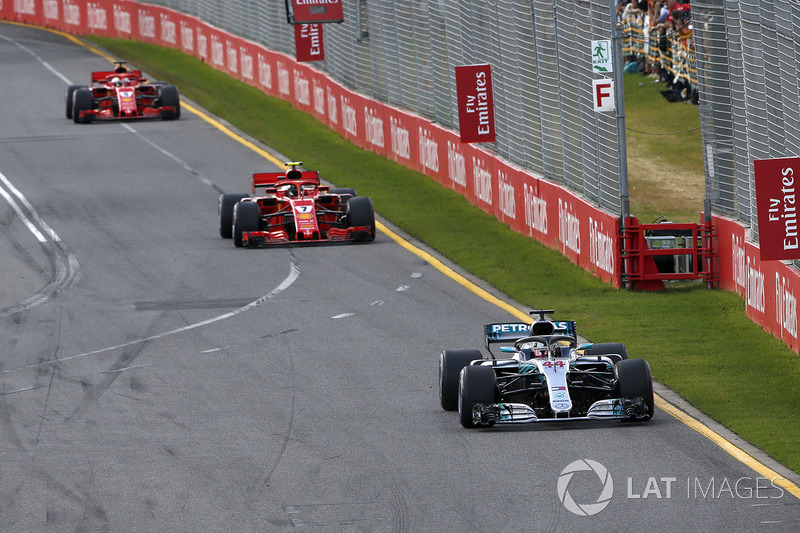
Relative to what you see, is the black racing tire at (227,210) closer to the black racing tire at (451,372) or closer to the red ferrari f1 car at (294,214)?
the red ferrari f1 car at (294,214)

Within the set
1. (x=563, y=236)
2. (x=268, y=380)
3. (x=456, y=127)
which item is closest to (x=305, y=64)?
(x=456, y=127)

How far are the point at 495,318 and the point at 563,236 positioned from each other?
176 inches

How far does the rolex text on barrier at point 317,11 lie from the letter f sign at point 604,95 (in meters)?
16.7

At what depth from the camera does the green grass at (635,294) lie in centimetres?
1402

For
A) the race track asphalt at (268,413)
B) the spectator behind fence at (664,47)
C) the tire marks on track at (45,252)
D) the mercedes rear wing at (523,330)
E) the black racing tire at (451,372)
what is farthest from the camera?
the spectator behind fence at (664,47)

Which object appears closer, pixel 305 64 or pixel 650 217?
pixel 650 217

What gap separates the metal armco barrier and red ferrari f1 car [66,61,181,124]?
20.9 metres

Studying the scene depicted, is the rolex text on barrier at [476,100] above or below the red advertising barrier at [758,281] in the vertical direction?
above

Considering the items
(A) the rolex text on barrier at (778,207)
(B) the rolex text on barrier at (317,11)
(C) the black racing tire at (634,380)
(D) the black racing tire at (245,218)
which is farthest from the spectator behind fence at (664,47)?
(C) the black racing tire at (634,380)

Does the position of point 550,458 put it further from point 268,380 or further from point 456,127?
point 456,127

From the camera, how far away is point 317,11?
36.1 m

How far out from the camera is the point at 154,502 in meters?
11.0

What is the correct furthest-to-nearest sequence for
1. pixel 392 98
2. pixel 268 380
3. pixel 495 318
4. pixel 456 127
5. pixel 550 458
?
1. pixel 392 98
2. pixel 456 127
3. pixel 495 318
4. pixel 268 380
5. pixel 550 458

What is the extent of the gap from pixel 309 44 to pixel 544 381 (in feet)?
86.2
